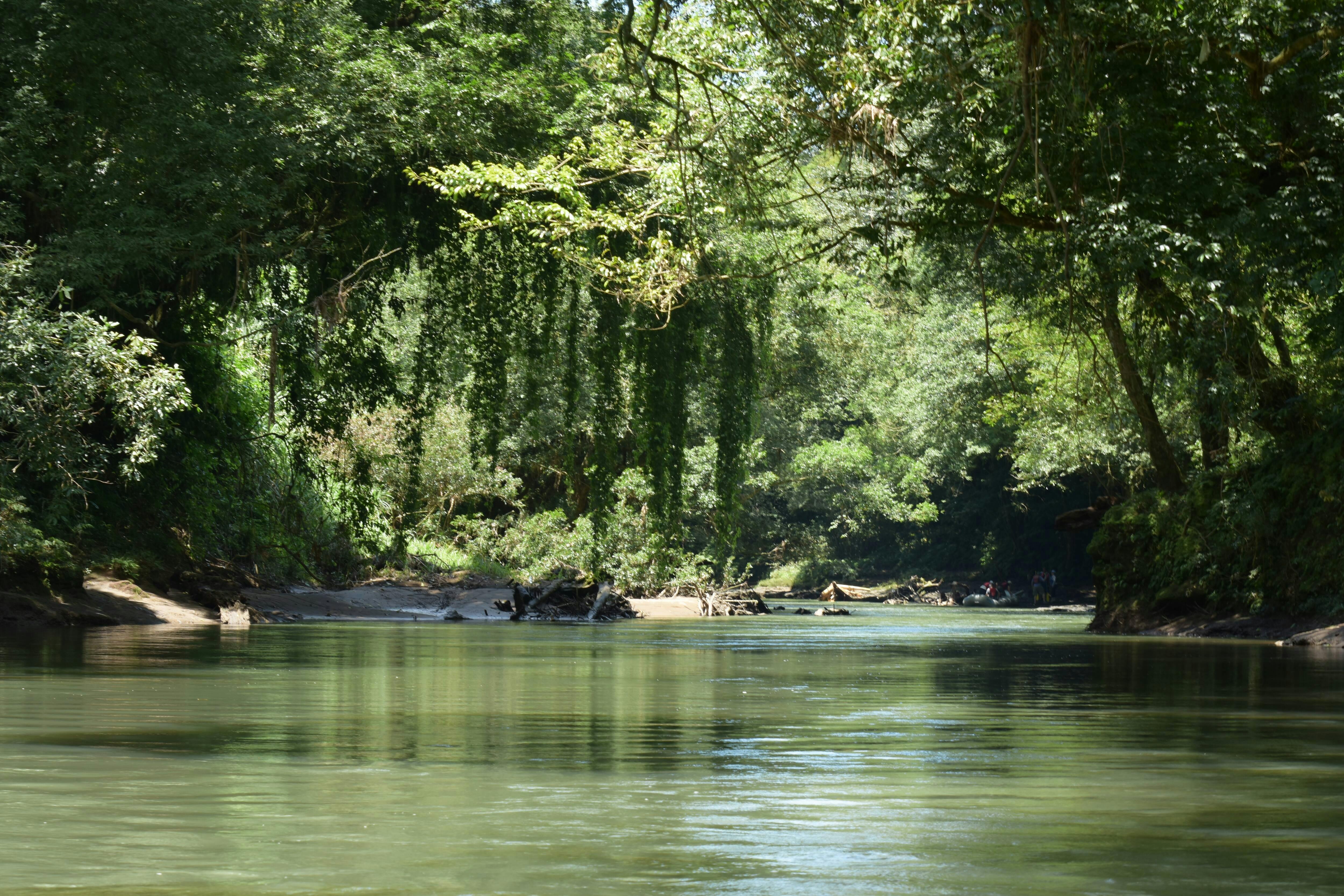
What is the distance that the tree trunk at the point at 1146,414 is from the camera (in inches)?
911

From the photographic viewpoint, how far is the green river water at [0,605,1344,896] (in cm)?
419

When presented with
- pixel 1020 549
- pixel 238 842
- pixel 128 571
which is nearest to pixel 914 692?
pixel 238 842

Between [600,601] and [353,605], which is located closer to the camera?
[353,605]

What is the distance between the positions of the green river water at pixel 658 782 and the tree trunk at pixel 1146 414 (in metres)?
10.7

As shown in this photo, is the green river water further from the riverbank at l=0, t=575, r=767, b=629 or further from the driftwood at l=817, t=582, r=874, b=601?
the driftwood at l=817, t=582, r=874, b=601

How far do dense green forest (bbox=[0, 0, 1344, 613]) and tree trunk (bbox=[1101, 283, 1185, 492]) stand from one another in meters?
0.17

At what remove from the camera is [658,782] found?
6.02 m

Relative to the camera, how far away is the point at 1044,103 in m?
13.0

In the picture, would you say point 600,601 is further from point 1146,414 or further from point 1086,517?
point 1146,414

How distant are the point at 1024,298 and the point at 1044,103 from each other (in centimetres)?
651

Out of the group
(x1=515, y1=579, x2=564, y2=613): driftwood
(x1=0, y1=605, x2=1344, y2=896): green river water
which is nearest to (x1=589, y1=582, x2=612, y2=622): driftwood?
(x1=515, y1=579, x2=564, y2=613): driftwood

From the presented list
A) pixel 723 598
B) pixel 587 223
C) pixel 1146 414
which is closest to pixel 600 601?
pixel 723 598

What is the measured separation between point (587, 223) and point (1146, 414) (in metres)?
11.8

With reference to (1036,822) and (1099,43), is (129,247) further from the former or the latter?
(1036,822)
